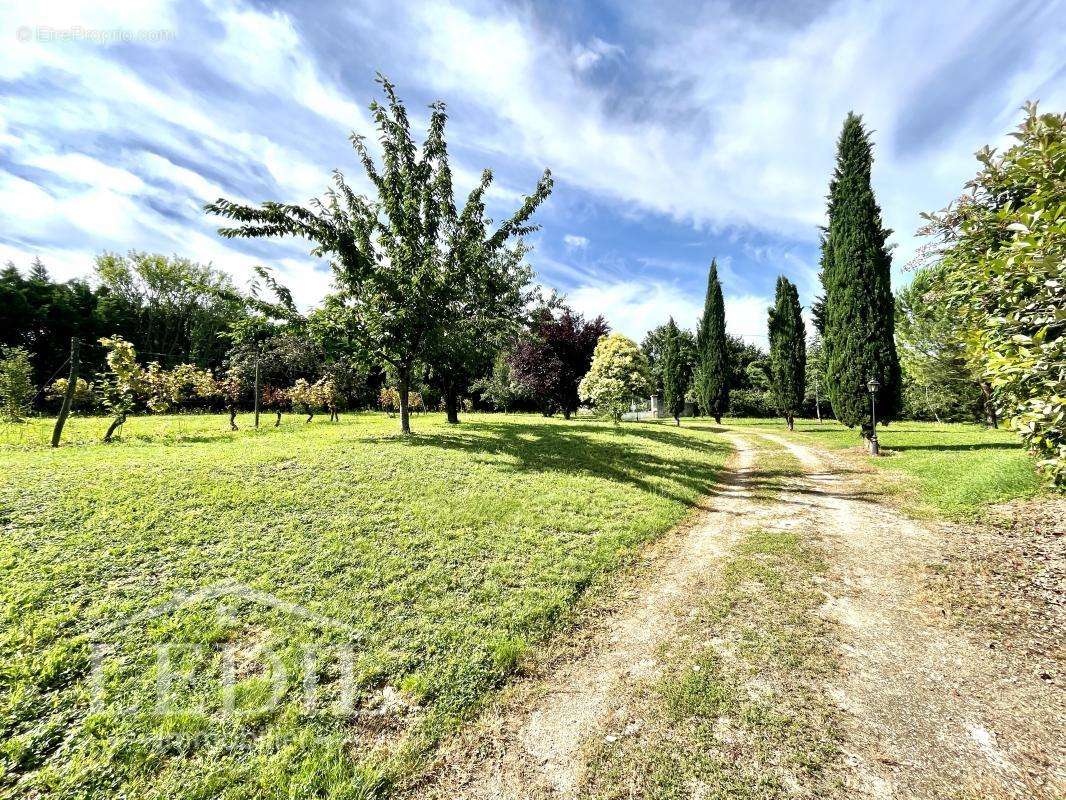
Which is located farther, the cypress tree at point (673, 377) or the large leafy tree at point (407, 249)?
the cypress tree at point (673, 377)

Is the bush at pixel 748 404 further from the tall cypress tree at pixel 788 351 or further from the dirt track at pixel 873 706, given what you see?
the dirt track at pixel 873 706

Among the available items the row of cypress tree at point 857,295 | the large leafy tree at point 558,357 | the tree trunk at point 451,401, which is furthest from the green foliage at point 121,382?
the row of cypress tree at point 857,295

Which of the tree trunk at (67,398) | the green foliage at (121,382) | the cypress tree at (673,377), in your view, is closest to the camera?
the tree trunk at (67,398)

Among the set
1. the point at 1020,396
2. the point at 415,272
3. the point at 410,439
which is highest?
the point at 415,272

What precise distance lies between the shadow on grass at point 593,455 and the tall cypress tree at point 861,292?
551 centimetres

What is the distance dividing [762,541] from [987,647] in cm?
258

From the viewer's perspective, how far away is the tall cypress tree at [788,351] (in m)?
25.9

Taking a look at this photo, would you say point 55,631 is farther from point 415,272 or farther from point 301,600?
point 415,272

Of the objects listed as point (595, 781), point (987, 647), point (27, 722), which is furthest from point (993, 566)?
point (27, 722)

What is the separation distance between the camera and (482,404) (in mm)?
38438

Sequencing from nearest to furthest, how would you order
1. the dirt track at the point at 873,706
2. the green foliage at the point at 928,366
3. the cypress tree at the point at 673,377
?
1. the dirt track at the point at 873,706
2. the green foliage at the point at 928,366
3. the cypress tree at the point at 673,377

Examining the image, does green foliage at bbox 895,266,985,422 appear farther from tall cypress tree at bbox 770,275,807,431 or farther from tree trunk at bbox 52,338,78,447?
tree trunk at bbox 52,338,78,447

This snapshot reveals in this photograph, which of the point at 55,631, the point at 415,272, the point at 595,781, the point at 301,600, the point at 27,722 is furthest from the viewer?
the point at 415,272

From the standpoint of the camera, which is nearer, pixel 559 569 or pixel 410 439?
pixel 559 569
